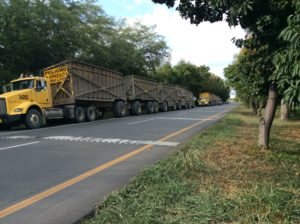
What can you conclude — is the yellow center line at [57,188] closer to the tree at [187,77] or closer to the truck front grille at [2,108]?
the truck front grille at [2,108]

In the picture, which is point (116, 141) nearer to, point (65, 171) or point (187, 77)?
point (65, 171)

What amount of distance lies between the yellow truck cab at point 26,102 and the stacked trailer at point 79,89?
1078mm

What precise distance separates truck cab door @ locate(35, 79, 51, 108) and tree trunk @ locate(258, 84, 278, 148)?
14475 millimetres

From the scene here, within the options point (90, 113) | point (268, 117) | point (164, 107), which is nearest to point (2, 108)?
point (90, 113)

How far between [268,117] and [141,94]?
2577 centimetres

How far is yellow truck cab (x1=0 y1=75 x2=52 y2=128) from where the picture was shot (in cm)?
1936

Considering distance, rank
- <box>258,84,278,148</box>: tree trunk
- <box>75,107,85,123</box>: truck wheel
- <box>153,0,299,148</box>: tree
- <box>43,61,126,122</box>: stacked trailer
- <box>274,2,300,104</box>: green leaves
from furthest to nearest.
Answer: <box>75,107,85,123</box>: truck wheel < <box>43,61,126,122</box>: stacked trailer < <box>258,84,278,148</box>: tree trunk < <box>153,0,299,148</box>: tree < <box>274,2,300,104</box>: green leaves


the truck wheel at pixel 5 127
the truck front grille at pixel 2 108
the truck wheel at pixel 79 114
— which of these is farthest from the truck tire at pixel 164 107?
the truck front grille at pixel 2 108

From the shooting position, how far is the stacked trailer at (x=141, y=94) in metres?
32.9

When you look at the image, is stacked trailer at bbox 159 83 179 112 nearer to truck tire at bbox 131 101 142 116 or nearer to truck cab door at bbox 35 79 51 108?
truck tire at bbox 131 101 142 116

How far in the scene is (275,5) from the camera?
21.5 feet

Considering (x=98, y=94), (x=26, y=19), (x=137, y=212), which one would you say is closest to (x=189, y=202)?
(x=137, y=212)

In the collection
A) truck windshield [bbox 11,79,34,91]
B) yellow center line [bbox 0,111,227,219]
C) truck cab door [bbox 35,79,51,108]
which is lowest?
yellow center line [bbox 0,111,227,219]

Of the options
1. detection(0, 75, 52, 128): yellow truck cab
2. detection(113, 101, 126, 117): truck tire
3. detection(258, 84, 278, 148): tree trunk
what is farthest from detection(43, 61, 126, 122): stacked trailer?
detection(258, 84, 278, 148): tree trunk
